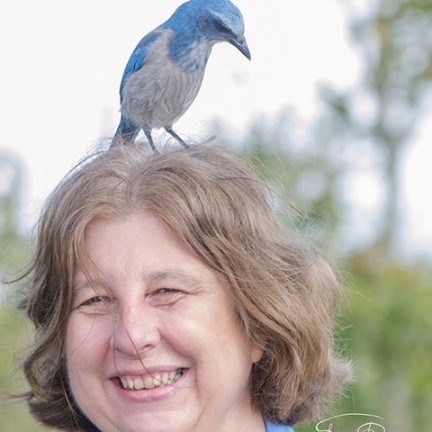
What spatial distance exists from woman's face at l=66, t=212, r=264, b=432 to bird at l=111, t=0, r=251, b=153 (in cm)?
25

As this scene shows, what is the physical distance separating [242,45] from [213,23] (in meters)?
0.08

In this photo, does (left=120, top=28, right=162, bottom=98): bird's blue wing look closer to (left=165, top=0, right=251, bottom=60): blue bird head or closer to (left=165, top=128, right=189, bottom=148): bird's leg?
(left=165, top=0, right=251, bottom=60): blue bird head

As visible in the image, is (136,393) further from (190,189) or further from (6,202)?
(6,202)

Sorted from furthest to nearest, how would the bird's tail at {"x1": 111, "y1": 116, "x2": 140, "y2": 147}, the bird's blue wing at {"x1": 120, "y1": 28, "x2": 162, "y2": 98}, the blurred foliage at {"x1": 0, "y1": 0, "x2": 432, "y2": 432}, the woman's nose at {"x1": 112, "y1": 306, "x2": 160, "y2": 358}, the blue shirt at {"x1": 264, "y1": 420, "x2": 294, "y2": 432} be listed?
the blurred foliage at {"x1": 0, "y1": 0, "x2": 432, "y2": 432}
the blue shirt at {"x1": 264, "y1": 420, "x2": 294, "y2": 432}
the bird's tail at {"x1": 111, "y1": 116, "x2": 140, "y2": 147}
the bird's blue wing at {"x1": 120, "y1": 28, "x2": 162, "y2": 98}
the woman's nose at {"x1": 112, "y1": 306, "x2": 160, "y2": 358}

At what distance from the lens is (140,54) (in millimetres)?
2238

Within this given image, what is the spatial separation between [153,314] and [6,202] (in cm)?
759

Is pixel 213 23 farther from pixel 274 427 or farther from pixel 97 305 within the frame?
pixel 274 427

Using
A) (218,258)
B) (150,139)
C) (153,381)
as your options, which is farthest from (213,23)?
(153,381)

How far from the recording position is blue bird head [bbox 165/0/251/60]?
84.0 inches

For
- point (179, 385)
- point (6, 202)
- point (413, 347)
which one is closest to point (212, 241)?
point (179, 385)

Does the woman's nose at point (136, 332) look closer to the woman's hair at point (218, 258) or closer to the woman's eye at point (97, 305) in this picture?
the woman's eye at point (97, 305)

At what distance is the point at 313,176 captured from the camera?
10.3 m

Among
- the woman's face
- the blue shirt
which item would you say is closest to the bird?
the woman's face

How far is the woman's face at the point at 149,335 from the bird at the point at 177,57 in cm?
25
